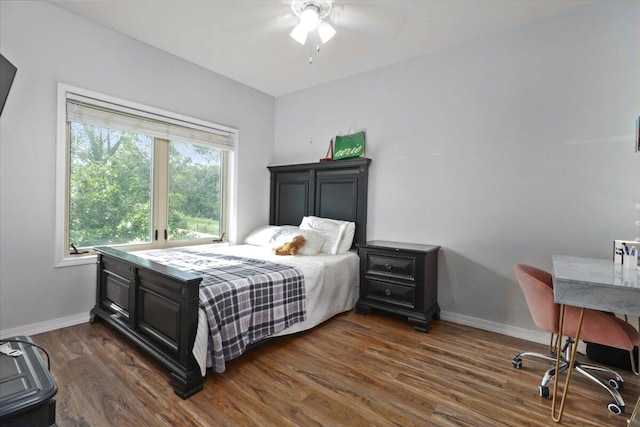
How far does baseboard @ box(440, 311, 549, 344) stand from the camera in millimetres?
2588

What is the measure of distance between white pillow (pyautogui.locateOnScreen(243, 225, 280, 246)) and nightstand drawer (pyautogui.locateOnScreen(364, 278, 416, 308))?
1355mm

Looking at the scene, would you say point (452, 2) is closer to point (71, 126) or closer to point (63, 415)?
point (71, 126)

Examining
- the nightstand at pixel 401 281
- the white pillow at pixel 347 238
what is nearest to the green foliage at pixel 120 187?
the white pillow at pixel 347 238

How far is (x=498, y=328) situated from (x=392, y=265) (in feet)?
3.59

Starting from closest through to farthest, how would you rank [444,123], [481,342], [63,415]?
[63,415] → [481,342] → [444,123]

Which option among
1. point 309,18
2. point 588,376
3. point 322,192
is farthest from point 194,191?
point 588,376

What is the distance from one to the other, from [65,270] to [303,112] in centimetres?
317

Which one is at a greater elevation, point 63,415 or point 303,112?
point 303,112

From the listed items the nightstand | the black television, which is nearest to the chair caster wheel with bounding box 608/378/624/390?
the nightstand

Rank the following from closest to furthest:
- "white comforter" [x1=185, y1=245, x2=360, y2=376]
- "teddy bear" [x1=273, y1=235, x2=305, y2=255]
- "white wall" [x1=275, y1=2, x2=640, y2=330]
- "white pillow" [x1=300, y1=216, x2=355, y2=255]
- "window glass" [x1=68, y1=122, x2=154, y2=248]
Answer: "white wall" [x1=275, y1=2, x2=640, y2=330] → "white comforter" [x1=185, y1=245, x2=360, y2=376] → "window glass" [x1=68, y1=122, x2=154, y2=248] → "teddy bear" [x1=273, y1=235, x2=305, y2=255] → "white pillow" [x1=300, y1=216, x2=355, y2=255]

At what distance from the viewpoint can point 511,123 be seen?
2.73 m

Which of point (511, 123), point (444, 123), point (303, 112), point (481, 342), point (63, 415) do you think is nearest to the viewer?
point (63, 415)

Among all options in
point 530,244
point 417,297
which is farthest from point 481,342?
point 530,244

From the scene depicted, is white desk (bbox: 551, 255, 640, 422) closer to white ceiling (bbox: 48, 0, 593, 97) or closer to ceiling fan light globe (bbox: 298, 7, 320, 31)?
white ceiling (bbox: 48, 0, 593, 97)
